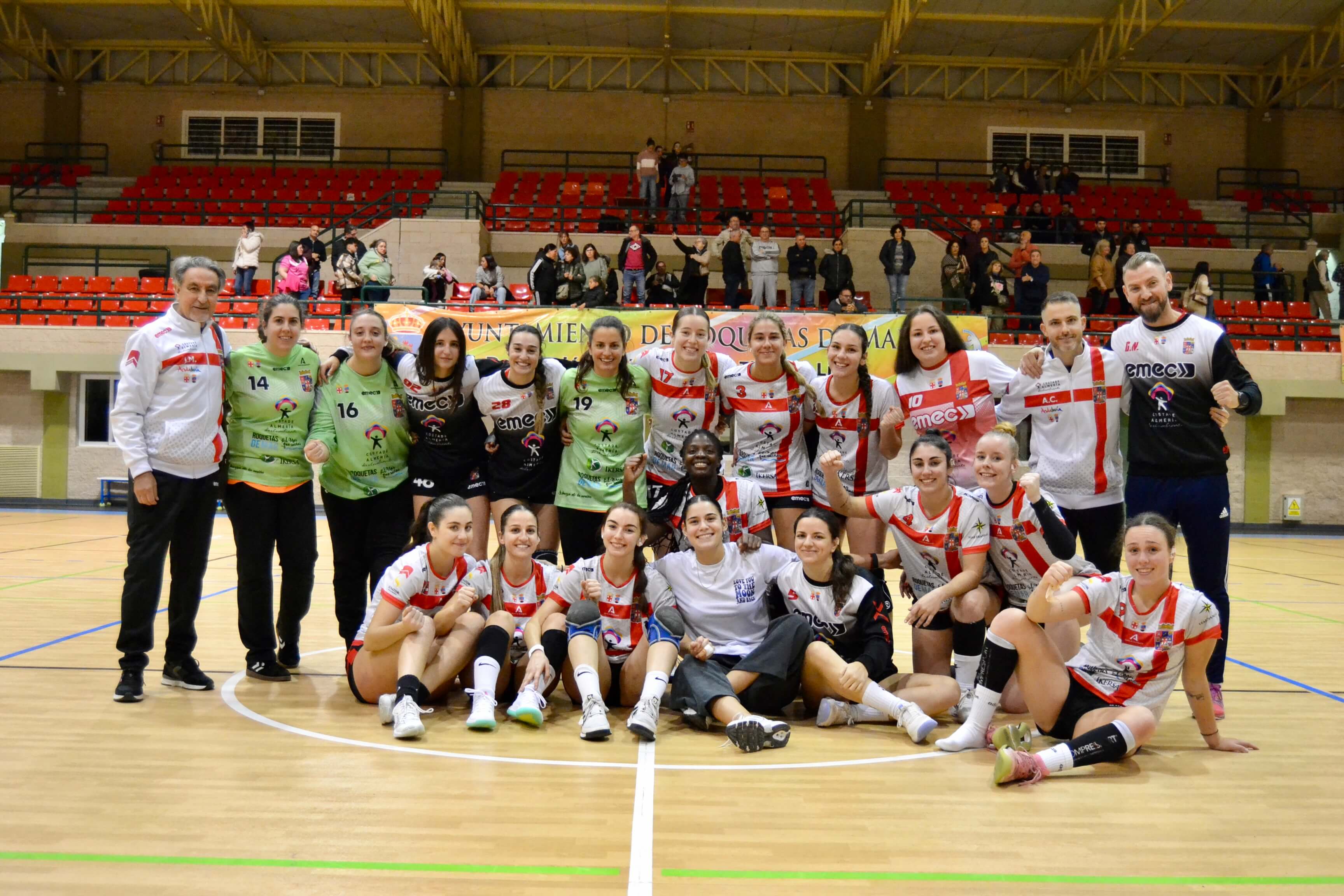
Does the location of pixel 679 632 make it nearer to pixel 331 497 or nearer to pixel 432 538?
pixel 432 538

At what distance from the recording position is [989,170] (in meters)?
23.4

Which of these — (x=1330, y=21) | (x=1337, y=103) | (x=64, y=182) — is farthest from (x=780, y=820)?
(x=1337, y=103)

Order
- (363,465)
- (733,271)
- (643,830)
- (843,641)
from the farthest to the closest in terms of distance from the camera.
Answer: (733,271) → (363,465) → (843,641) → (643,830)

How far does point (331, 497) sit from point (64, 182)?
2125 cm

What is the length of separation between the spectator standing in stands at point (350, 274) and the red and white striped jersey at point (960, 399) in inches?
476

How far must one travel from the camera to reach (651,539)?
223 inches

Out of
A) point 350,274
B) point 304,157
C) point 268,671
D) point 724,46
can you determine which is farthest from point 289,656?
point 304,157

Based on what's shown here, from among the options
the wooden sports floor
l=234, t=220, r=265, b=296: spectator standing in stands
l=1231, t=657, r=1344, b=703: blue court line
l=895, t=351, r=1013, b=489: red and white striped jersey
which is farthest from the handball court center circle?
l=234, t=220, r=265, b=296: spectator standing in stands

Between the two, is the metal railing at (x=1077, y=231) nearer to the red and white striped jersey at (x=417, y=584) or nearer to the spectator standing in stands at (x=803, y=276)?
the spectator standing in stands at (x=803, y=276)

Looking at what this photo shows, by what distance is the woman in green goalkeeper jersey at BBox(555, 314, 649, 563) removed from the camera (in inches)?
229

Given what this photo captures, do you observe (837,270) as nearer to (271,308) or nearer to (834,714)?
(271,308)

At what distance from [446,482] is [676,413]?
1.34 metres

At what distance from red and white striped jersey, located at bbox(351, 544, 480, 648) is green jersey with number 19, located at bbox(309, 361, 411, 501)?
66 centimetres

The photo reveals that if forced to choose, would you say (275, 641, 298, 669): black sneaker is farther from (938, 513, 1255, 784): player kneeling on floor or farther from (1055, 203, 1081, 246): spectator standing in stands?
(1055, 203, 1081, 246): spectator standing in stands
